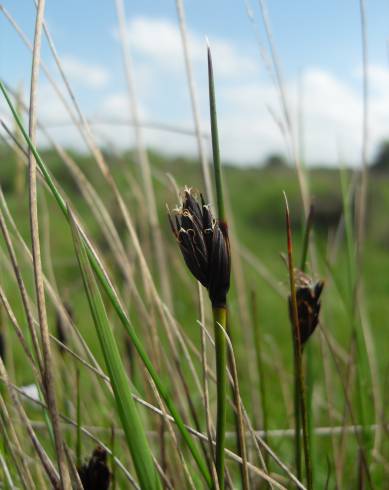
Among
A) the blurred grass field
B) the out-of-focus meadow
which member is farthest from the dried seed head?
the blurred grass field

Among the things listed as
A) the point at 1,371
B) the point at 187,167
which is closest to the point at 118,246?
the point at 1,371

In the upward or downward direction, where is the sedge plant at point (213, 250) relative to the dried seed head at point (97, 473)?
upward

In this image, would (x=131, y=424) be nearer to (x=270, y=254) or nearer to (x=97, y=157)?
(x=97, y=157)

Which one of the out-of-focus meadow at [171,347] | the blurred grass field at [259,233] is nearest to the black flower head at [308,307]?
the out-of-focus meadow at [171,347]

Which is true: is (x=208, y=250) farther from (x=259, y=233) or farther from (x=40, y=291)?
(x=259, y=233)

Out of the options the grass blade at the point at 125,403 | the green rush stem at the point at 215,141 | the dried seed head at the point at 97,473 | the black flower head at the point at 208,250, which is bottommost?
the dried seed head at the point at 97,473

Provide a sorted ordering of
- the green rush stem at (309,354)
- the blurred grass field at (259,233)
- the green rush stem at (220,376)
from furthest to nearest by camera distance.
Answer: the blurred grass field at (259,233) < the green rush stem at (309,354) < the green rush stem at (220,376)

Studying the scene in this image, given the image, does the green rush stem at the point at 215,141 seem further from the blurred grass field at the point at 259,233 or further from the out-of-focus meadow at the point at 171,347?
the blurred grass field at the point at 259,233
